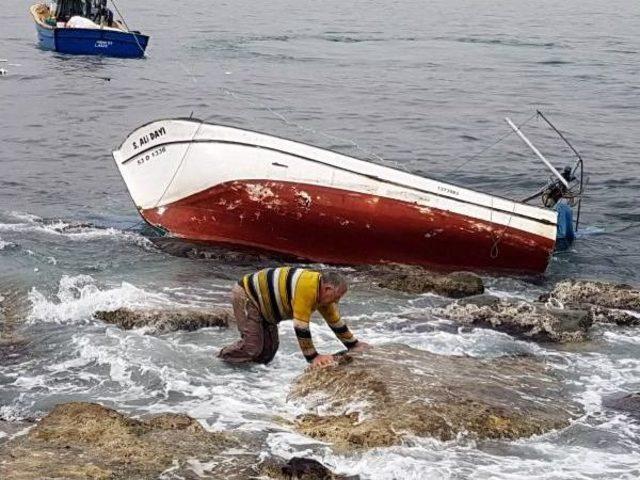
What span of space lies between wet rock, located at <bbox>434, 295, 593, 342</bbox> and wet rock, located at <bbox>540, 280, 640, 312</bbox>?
40.2 inches

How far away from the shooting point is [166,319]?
458 inches

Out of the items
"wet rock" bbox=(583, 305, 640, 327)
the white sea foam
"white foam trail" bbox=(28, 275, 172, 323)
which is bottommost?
the white sea foam

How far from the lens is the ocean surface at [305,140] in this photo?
372 inches

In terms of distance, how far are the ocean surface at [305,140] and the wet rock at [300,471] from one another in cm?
31

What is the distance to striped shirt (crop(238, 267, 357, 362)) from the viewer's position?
9336mm

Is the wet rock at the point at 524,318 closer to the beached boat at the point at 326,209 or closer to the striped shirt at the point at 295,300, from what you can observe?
the beached boat at the point at 326,209

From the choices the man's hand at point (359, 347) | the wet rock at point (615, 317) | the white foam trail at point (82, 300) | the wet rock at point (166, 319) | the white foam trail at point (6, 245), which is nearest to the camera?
the man's hand at point (359, 347)

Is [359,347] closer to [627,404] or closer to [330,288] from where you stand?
[330,288]

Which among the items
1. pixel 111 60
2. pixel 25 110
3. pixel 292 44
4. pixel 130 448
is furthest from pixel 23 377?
pixel 292 44

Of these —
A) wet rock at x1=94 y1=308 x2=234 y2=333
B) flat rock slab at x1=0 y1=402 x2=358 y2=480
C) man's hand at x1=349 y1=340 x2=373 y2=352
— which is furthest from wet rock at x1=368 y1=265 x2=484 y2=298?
flat rock slab at x1=0 y1=402 x2=358 y2=480

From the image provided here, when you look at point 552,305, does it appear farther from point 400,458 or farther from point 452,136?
point 452,136

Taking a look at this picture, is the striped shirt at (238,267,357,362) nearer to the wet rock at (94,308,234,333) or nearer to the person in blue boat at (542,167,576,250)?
the wet rock at (94,308,234,333)

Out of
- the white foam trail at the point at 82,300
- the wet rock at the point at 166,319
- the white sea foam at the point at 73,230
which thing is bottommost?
the white sea foam at the point at 73,230

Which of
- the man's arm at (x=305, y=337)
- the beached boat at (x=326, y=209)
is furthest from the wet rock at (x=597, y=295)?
the man's arm at (x=305, y=337)
